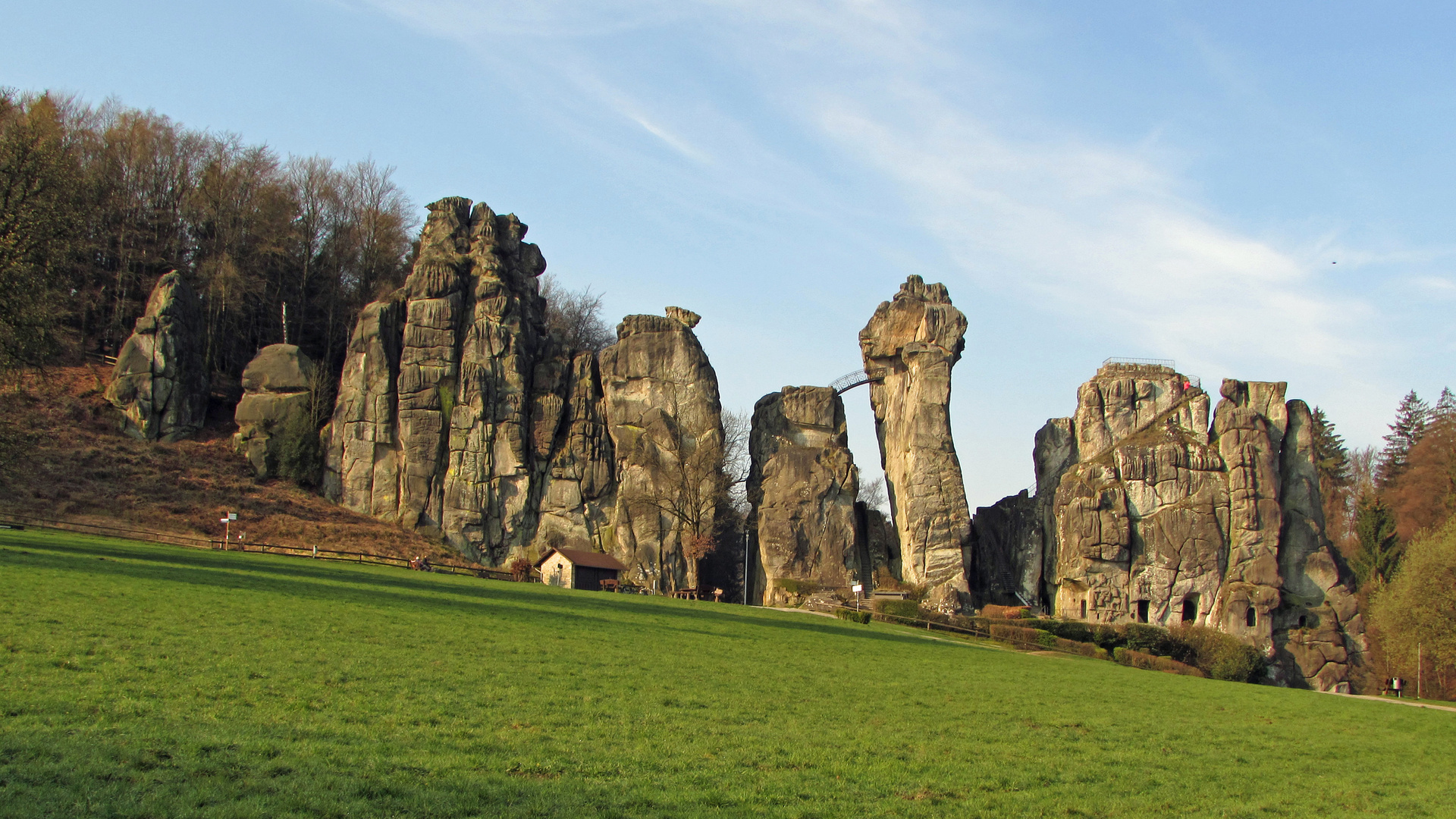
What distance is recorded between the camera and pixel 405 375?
204ft

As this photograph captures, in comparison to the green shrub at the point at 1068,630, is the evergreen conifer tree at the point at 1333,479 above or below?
above

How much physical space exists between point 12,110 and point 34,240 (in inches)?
1248

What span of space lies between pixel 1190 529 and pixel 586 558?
3821 centimetres

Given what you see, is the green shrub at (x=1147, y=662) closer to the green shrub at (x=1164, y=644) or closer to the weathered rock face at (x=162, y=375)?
the green shrub at (x=1164, y=644)

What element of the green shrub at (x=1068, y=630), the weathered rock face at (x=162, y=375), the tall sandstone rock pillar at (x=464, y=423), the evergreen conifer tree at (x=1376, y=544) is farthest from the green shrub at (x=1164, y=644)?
the weathered rock face at (x=162, y=375)

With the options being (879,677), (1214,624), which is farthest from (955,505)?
(879,677)

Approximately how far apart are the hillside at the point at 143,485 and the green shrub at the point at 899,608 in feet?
80.4

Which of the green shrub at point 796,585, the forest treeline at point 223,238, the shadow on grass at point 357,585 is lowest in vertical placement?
the green shrub at point 796,585

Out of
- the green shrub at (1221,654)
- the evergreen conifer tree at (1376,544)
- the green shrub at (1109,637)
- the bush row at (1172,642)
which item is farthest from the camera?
the evergreen conifer tree at (1376,544)

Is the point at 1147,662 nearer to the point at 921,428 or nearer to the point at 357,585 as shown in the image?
the point at 921,428

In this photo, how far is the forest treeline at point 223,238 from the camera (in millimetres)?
66438

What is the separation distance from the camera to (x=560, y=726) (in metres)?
13.4

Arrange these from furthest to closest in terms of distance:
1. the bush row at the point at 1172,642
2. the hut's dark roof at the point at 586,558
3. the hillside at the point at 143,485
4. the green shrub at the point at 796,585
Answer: the green shrub at the point at 796,585 → the hut's dark roof at the point at 586,558 → the hillside at the point at 143,485 → the bush row at the point at 1172,642

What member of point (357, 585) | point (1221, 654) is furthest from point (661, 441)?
point (357, 585)
